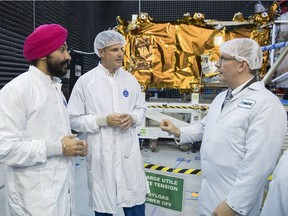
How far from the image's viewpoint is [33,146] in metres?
1.23

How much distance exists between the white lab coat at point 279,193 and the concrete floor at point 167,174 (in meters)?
1.03

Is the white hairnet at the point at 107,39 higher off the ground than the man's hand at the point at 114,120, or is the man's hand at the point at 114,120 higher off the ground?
the white hairnet at the point at 107,39

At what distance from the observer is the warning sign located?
1.89 metres

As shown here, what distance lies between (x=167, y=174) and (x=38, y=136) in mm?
1087

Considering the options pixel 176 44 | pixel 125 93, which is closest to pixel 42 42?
pixel 125 93

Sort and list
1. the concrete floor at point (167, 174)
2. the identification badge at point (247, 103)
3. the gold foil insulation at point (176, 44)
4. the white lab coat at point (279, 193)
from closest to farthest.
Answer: the white lab coat at point (279, 193) → the identification badge at point (247, 103) → the concrete floor at point (167, 174) → the gold foil insulation at point (176, 44)

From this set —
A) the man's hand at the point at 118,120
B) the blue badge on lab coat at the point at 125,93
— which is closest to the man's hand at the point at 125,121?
the man's hand at the point at 118,120

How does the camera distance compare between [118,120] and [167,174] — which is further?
[167,174]

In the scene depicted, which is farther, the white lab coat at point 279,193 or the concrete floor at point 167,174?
the concrete floor at point 167,174

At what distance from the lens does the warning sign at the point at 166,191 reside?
74.5 inches

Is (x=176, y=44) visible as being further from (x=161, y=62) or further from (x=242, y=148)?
(x=242, y=148)

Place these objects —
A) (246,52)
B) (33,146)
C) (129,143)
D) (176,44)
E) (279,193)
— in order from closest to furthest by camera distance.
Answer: (279,193) < (33,146) < (246,52) < (129,143) < (176,44)

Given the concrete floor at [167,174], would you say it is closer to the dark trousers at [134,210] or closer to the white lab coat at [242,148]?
the dark trousers at [134,210]

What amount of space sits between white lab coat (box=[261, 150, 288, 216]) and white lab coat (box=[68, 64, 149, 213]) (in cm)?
118
